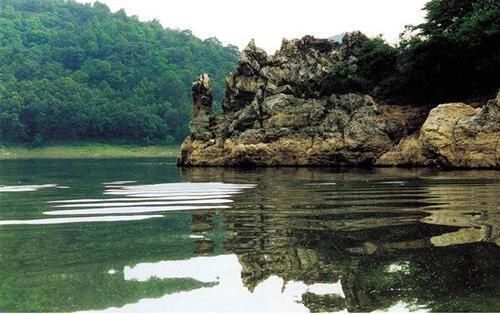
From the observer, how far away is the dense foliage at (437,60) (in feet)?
92.1

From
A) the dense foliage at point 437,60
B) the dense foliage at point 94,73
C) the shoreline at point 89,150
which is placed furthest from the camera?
the dense foliage at point 94,73

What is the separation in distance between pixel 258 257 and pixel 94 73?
138428 millimetres

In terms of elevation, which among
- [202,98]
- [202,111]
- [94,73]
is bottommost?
[202,111]

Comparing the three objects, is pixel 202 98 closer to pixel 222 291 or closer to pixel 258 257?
pixel 258 257

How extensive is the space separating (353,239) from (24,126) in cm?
10712

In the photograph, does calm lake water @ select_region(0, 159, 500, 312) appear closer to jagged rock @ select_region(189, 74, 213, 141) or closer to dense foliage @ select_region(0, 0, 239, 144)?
jagged rock @ select_region(189, 74, 213, 141)

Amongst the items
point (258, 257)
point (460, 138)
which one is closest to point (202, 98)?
point (460, 138)

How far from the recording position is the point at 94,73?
137000mm

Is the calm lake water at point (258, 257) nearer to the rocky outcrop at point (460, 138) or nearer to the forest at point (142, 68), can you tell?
the rocky outcrop at point (460, 138)

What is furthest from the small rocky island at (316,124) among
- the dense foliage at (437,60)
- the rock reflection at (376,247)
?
the rock reflection at (376,247)

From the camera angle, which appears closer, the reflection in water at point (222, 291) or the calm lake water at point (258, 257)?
the reflection in water at point (222, 291)

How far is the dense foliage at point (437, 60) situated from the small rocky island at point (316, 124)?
1272 millimetres

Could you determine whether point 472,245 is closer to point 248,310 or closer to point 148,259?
point 248,310

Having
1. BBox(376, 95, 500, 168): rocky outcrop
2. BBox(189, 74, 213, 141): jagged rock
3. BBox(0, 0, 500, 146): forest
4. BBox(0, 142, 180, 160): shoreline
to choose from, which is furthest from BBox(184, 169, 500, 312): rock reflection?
BBox(0, 142, 180, 160): shoreline
